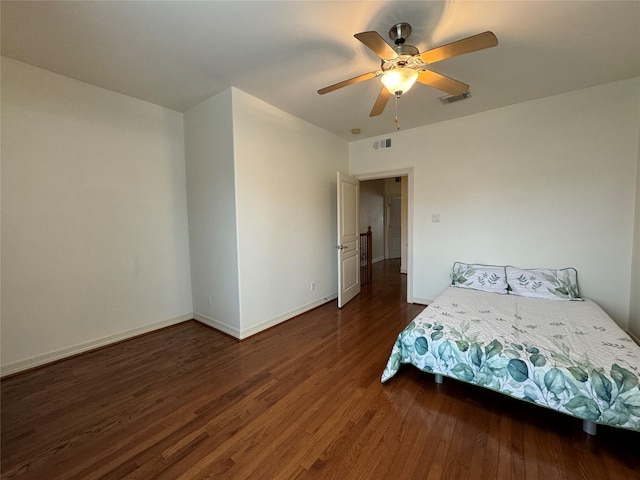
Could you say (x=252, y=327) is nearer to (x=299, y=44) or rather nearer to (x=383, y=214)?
(x=299, y=44)

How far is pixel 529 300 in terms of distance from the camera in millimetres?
2861

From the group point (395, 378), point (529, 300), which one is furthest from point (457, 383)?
point (529, 300)

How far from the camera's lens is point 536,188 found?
10.6ft

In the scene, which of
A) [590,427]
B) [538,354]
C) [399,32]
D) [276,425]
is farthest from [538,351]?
[399,32]

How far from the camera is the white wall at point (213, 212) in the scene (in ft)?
9.70

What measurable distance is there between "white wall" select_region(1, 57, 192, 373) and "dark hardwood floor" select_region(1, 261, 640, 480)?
40 cm

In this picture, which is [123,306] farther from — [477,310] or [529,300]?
[529,300]

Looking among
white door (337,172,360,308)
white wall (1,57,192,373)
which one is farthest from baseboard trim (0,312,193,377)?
white door (337,172,360,308)

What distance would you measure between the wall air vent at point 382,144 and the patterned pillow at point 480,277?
2.14 m

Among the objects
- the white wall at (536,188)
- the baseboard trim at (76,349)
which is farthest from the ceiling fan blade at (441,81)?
the baseboard trim at (76,349)

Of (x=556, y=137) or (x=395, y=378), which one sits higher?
(x=556, y=137)

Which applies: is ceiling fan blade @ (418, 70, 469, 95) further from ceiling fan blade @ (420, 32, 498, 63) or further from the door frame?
the door frame

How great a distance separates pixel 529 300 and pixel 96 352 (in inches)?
182

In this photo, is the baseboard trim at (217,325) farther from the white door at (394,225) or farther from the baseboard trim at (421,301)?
the white door at (394,225)
